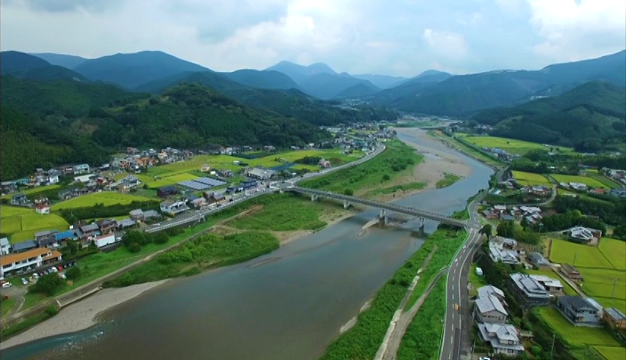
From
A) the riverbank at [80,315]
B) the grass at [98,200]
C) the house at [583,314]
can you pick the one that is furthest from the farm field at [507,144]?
the riverbank at [80,315]

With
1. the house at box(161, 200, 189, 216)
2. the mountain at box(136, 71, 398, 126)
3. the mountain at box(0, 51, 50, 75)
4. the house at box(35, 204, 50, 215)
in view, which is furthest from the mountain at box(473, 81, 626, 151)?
the mountain at box(0, 51, 50, 75)

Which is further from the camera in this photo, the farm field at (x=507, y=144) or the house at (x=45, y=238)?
the farm field at (x=507, y=144)

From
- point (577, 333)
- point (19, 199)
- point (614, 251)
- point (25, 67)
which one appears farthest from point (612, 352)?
point (25, 67)

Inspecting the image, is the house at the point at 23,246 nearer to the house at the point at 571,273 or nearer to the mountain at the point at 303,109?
the house at the point at 571,273

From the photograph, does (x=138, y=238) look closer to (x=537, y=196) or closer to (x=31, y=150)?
(x=31, y=150)

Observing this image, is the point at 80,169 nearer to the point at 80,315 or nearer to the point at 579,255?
the point at 80,315

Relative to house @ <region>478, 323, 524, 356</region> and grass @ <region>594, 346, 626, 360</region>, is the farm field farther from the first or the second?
house @ <region>478, 323, 524, 356</region>

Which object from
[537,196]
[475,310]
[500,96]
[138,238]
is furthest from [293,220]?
[500,96]
